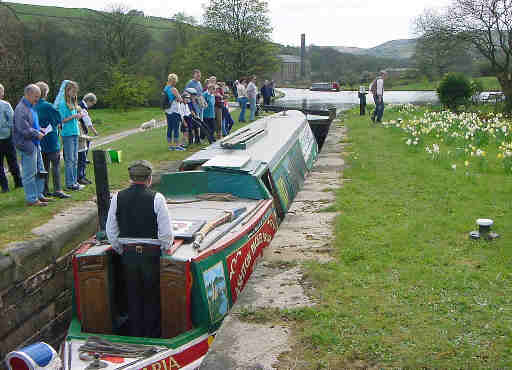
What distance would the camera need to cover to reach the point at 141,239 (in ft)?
14.0

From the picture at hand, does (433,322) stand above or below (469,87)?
below

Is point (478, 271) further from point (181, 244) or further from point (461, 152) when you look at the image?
point (461, 152)

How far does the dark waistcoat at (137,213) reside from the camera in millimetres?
4172

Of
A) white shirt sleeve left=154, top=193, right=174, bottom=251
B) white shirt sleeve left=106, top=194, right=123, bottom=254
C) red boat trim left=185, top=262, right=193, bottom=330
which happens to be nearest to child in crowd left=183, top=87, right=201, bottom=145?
white shirt sleeve left=106, top=194, right=123, bottom=254

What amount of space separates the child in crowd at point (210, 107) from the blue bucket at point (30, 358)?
968 cm

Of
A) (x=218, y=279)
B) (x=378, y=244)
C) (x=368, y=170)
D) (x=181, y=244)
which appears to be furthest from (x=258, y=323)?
(x=368, y=170)

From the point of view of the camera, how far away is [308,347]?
11.5ft

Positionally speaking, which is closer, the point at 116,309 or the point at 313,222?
the point at 116,309

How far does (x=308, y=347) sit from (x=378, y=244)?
2.28 metres

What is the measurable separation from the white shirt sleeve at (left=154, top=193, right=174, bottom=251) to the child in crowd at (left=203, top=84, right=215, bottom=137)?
8.92 metres

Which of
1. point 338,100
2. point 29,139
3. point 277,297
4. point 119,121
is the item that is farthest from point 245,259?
point 338,100

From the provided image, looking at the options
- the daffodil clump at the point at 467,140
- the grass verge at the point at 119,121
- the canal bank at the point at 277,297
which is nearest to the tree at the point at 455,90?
the daffodil clump at the point at 467,140

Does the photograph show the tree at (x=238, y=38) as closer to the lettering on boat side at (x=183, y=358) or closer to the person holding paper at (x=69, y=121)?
the person holding paper at (x=69, y=121)

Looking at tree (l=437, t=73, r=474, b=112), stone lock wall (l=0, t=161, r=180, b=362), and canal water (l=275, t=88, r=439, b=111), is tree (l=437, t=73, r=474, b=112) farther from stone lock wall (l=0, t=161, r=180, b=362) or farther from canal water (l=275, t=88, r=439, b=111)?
stone lock wall (l=0, t=161, r=180, b=362)
